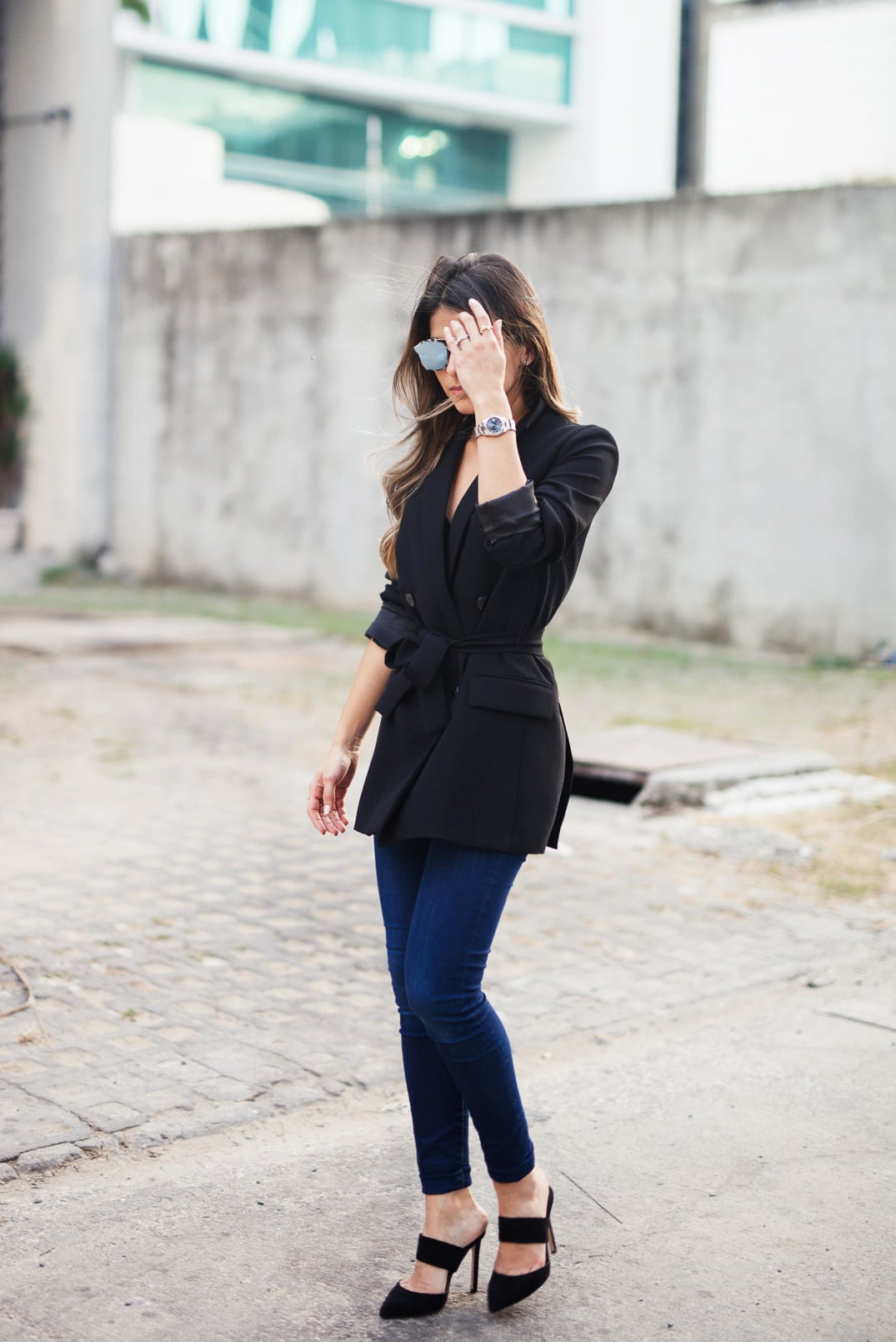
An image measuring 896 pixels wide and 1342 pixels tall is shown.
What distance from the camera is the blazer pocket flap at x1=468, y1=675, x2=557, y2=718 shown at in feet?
9.33

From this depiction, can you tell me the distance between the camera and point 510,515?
8.91 feet

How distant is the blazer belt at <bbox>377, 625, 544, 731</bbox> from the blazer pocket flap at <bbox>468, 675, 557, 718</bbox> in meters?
0.07

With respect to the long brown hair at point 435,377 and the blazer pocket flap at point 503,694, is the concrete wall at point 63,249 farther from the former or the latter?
the blazer pocket flap at point 503,694

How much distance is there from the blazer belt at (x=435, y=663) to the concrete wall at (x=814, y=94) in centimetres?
2400

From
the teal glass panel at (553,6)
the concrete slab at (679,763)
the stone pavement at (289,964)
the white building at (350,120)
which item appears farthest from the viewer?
the teal glass panel at (553,6)

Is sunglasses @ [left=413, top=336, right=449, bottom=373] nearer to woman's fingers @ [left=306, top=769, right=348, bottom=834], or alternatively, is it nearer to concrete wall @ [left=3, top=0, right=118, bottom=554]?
woman's fingers @ [left=306, top=769, right=348, bottom=834]

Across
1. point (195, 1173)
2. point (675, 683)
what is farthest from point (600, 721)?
point (195, 1173)

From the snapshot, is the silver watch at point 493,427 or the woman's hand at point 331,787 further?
the woman's hand at point 331,787

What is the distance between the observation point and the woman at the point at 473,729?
110 inches

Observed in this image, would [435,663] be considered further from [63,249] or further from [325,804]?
[63,249]

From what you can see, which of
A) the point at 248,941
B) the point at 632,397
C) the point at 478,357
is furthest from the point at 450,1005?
the point at 632,397

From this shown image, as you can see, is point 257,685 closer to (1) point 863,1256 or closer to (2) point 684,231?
(2) point 684,231

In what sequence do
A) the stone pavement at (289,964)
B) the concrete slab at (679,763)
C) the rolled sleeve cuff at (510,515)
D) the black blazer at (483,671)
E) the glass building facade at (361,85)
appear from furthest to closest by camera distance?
the glass building facade at (361,85)
the concrete slab at (679,763)
the stone pavement at (289,964)
the black blazer at (483,671)
the rolled sleeve cuff at (510,515)

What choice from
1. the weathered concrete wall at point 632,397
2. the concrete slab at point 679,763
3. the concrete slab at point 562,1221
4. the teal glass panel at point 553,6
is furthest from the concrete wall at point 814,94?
the concrete slab at point 562,1221
